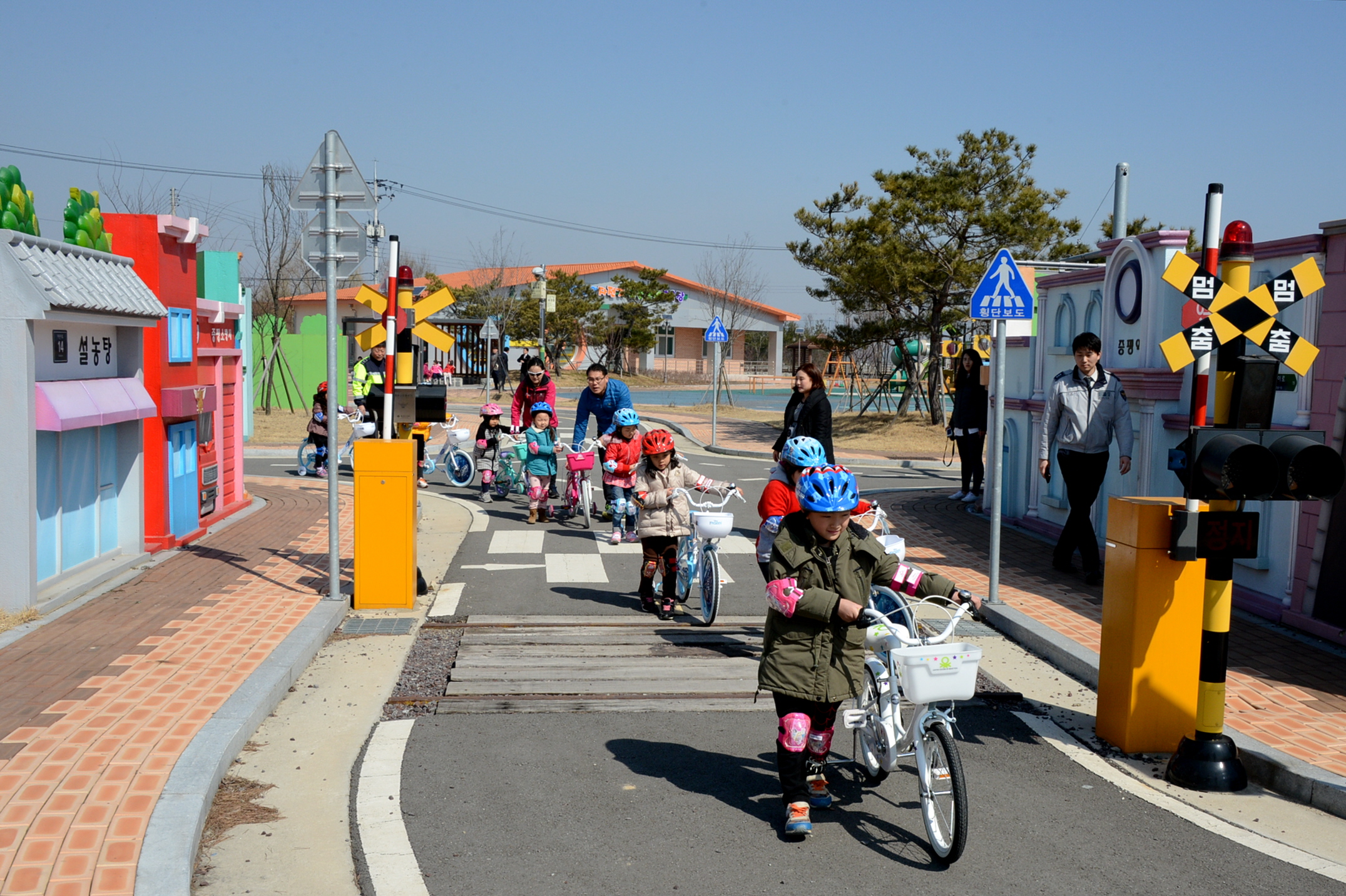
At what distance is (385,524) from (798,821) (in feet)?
15.9

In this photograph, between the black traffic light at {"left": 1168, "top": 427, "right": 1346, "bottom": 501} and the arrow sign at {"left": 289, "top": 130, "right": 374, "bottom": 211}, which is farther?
the arrow sign at {"left": 289, "top": 130, "right": 374, "bottom": 211}

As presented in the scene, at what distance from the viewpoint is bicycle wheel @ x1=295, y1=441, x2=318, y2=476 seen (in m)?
17.7

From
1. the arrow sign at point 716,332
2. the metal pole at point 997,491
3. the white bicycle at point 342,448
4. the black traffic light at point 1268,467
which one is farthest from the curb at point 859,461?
the black traffic light at point 1268,467

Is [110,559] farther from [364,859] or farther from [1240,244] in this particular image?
[1240,244]

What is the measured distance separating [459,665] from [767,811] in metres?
2.86

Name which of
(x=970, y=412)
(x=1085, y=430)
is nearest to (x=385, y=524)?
(x=1085, y=430)

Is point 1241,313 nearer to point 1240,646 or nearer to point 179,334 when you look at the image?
point 1240,646

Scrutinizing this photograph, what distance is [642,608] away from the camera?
353 inches

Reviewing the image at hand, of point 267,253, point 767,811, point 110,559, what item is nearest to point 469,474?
point 110,559

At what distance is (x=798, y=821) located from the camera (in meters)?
4.63

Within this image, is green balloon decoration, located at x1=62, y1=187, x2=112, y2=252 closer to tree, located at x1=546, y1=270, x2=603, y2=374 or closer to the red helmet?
the red helmet

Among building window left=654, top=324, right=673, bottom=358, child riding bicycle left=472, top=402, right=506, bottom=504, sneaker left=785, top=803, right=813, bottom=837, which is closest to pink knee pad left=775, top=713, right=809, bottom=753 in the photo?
sneaker left=785, top=803, right=813, bottom=837

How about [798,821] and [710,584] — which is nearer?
[798,821]

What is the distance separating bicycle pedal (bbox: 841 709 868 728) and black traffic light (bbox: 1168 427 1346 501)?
6.14 feet
